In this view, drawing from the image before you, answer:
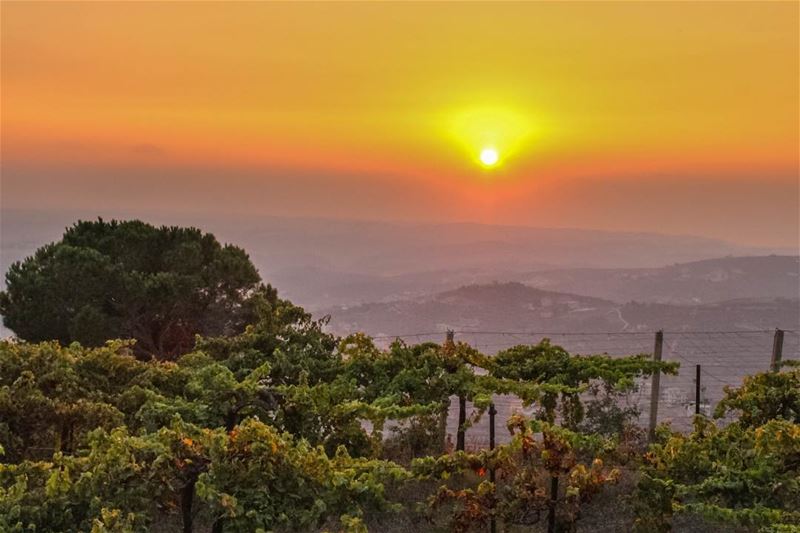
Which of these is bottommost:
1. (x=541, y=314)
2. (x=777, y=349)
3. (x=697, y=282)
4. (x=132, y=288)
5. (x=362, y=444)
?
(x=362, y=444)

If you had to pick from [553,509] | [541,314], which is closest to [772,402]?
[553,509]

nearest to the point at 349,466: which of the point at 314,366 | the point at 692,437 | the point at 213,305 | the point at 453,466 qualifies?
the point at 453,466

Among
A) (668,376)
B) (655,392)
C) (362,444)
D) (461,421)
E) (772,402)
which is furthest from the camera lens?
(668,376)

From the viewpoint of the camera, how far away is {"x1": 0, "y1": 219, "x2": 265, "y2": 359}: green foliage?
51.5 feet

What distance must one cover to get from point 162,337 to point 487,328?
6379 centimetres

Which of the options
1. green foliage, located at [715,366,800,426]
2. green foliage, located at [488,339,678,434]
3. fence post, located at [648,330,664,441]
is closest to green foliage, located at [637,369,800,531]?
green foliage, located at [715,366,800,426]

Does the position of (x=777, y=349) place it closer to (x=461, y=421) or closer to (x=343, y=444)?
(x=461, y=421)

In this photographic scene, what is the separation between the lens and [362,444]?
6906 mm

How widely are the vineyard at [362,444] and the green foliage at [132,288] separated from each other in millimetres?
7279

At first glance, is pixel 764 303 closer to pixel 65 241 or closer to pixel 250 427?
pixel 65 241

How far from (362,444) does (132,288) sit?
11.3 metres

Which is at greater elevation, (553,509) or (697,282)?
(697,282)

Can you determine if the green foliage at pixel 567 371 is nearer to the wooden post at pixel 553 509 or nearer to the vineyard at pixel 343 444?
the vineyard at pixel 343 444

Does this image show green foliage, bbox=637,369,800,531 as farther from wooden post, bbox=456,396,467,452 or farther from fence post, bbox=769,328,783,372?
fence post, bbox=769,328,783,372
